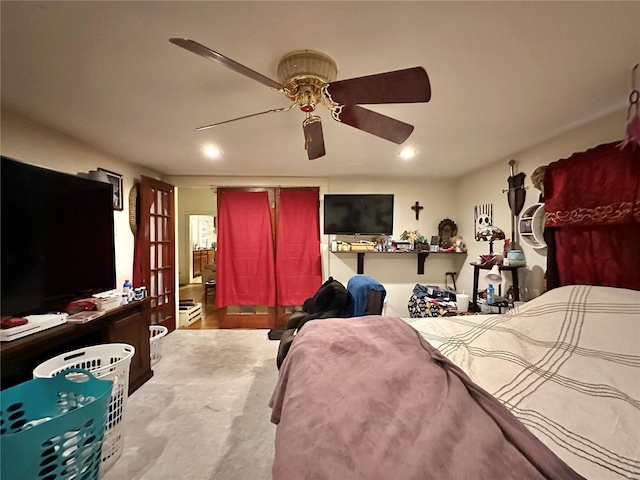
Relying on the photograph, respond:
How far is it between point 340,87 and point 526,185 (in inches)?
96.3

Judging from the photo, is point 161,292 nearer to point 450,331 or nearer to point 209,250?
point 450,331

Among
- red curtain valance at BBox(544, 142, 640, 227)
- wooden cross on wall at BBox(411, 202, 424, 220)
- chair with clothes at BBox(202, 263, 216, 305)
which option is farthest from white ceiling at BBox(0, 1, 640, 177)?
chair with clothes at BBox(202, 263, 216, 305)

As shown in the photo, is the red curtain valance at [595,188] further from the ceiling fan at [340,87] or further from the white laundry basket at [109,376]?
the white laundry basket at [109,376]

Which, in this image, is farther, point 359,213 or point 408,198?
point 408,198

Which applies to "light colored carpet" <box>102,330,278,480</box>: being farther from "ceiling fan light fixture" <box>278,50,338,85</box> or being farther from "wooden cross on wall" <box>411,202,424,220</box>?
"wooden cross on wall" <box>411,202,424,220</box>

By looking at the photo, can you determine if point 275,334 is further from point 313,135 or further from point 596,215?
point 596,215

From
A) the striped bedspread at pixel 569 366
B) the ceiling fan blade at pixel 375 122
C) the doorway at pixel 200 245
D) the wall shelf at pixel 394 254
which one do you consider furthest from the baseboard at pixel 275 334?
the doorway at pixel 200 245

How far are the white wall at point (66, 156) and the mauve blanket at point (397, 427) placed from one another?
259 cm

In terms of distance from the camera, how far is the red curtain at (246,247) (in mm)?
3863

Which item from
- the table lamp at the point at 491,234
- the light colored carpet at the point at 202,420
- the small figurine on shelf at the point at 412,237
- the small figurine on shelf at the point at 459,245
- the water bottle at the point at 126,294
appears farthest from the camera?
the small figurine on shelf at the point at 412,237

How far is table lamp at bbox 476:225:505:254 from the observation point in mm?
2909

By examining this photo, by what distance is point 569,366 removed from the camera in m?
1.21

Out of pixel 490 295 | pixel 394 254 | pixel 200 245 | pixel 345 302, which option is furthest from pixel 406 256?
pixel 200 245

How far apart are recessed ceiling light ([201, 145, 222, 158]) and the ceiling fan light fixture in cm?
161
